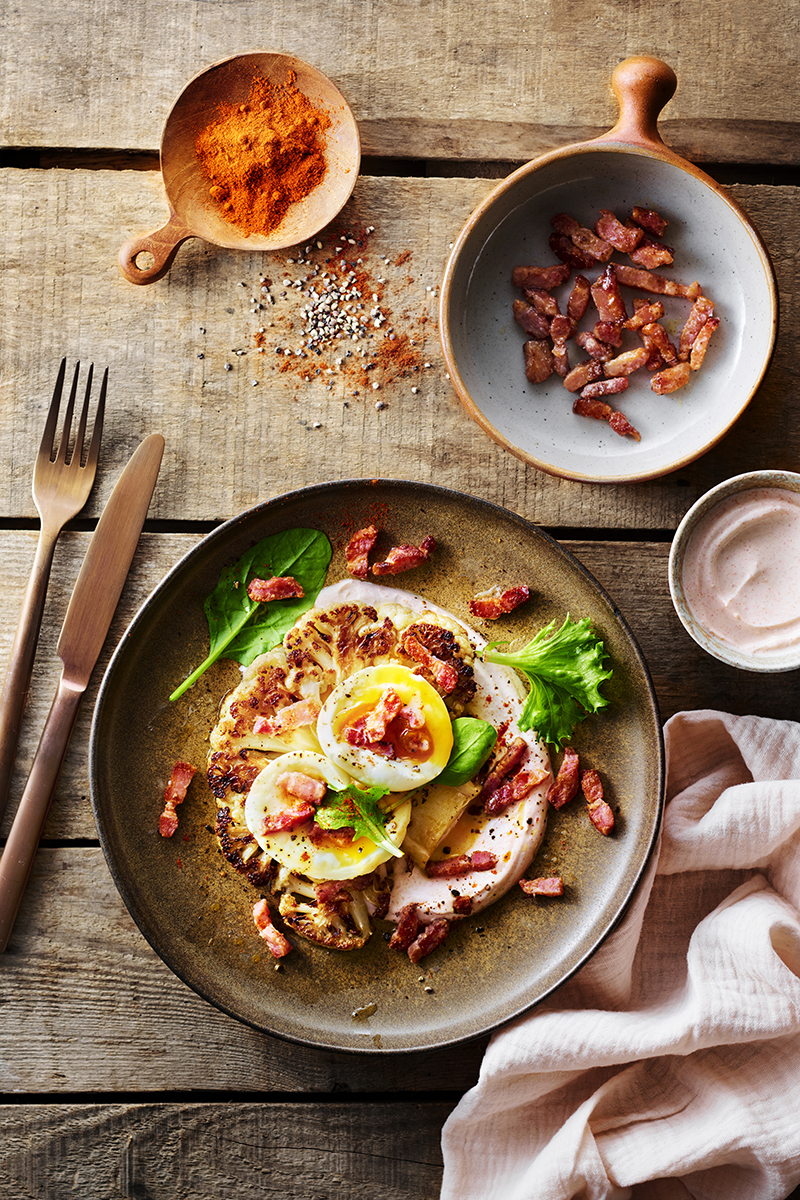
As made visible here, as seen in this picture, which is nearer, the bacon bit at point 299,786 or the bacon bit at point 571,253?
the bacon bit at point 299,786

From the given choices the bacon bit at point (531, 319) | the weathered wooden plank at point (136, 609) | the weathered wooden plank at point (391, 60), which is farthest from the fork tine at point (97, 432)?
the bacon bit at point (531, 319)

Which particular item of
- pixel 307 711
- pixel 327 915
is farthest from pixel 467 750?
pixel 327 915

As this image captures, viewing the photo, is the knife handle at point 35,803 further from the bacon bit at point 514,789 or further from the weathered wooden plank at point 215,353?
the bacon bit at point 514,789

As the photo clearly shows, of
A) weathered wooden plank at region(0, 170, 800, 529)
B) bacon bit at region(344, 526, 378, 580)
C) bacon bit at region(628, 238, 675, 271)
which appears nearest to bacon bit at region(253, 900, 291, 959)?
bacon bit at region(344, 526, 378, 580)

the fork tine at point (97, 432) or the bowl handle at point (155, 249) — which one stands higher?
the bowl handle at point (155, 249)

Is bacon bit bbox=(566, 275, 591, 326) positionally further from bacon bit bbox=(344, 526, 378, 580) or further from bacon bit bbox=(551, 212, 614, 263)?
bacon bit bbox=(344, 526, 378, 580)

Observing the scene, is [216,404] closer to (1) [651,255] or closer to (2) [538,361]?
(2) [538,361]
